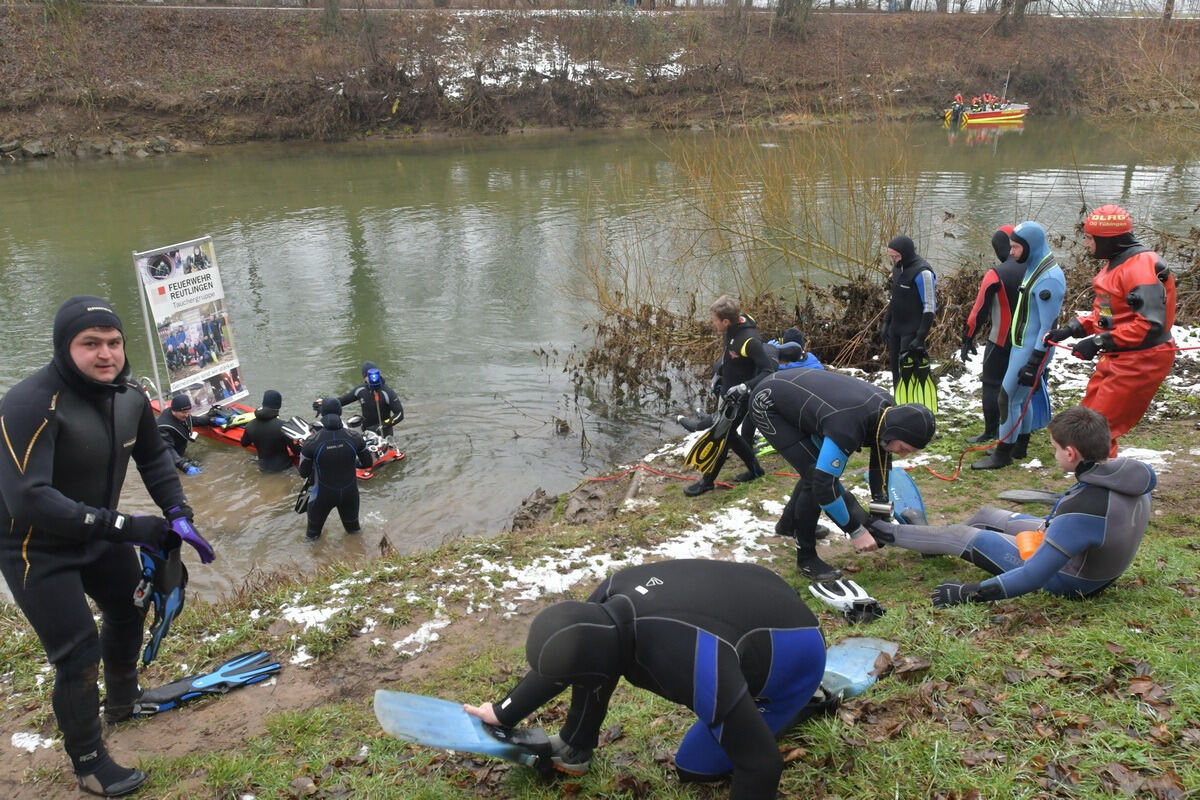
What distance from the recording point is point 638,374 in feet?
37.5

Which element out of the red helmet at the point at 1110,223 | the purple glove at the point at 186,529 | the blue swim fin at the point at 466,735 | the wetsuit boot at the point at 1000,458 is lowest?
the wetsuit boot at the point at 1000,458

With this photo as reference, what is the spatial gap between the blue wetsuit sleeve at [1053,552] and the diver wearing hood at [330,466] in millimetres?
5574

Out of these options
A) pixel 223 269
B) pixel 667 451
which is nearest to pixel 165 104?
pixel 223 269

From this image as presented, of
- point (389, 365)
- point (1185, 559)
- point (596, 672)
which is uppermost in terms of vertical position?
point (596, 672)

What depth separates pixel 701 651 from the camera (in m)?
2.65

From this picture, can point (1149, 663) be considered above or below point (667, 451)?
above

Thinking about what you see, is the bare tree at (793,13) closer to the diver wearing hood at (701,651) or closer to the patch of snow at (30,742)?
the diver wearing hood at (701,651)

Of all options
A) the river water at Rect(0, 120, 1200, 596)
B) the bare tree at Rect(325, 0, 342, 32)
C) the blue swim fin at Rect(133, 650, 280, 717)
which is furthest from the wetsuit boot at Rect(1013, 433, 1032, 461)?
the bare tree at Rect(325, 0, 342, 32)

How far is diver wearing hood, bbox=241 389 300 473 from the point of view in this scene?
30.1 ft

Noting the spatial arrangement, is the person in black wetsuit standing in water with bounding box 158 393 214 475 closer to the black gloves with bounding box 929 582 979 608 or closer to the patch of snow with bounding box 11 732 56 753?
the patch of snow with bounding box 11 732 56 753

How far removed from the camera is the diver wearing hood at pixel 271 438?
30.1 feet

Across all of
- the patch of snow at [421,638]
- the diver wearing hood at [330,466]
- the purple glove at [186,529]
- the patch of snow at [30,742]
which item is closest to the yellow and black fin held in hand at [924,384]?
the patch of snow at [421,638]

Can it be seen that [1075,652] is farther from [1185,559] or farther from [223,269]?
[223,269]

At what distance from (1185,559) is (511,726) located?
3853mm
